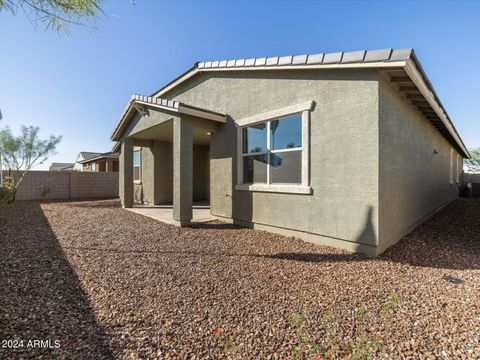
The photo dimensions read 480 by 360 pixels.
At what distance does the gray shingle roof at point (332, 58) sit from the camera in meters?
4.44

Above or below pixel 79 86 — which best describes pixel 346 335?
below

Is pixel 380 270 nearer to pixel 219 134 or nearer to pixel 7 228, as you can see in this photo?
pixel 219 134

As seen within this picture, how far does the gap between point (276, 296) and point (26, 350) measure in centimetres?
263

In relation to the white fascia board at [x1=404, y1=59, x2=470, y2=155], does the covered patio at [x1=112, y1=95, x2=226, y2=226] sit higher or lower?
lower

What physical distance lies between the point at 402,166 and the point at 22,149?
21358 mm

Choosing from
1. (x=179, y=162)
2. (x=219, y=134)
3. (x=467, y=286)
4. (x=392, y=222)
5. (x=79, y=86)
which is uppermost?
(x=79, y=86)

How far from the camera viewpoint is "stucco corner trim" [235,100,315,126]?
5.69m

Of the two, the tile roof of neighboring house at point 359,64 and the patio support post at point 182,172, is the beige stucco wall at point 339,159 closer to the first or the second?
the tile roof of neighboring house at point 359,64

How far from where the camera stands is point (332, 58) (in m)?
5.15

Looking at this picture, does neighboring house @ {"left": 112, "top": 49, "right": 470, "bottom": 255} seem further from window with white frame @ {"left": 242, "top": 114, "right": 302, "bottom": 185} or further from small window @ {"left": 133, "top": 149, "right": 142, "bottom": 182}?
small window @ {"left": 133, "top": 149, "right": 142, "bottom": 182}

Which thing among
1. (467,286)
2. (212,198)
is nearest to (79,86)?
(212,198)

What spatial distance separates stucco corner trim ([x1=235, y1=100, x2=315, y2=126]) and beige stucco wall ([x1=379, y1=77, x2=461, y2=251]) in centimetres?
154

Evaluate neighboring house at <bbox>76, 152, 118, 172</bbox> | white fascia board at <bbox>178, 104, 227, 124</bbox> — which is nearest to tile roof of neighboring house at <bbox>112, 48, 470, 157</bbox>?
white fascia board at <bbox>178, 104, 227, 124</bbox>

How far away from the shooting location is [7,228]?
6.76 meters
